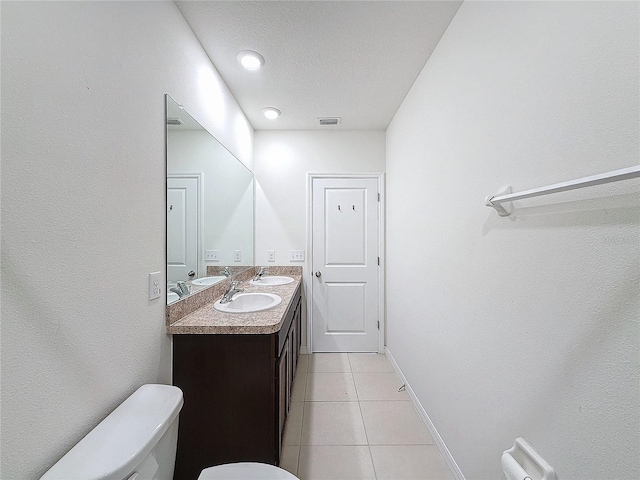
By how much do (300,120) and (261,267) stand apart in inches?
63.7

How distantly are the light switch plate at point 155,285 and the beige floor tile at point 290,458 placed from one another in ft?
3.97

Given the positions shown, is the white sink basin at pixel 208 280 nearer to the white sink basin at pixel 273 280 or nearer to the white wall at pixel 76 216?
the white wall at pixel 76 216

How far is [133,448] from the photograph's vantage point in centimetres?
70

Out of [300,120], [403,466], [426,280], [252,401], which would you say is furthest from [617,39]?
[300,120]

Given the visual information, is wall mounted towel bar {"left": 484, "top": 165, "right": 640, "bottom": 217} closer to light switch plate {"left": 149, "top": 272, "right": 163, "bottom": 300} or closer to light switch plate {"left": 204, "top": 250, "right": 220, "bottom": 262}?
light switch plate {"left": 149, "top": 272, "right": 163, "bottom": 300}

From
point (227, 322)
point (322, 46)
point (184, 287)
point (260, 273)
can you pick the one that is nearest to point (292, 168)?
point (260, 273)

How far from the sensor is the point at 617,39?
24.3 inches

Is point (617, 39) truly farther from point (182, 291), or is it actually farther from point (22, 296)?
point (182, 291)

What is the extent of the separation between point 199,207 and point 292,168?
1411mm

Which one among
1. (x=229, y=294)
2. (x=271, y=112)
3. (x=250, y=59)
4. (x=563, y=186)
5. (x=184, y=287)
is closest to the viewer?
(x=563, y=186)

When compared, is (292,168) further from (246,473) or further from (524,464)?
(524,464)

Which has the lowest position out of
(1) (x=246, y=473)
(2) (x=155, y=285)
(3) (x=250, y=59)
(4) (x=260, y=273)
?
(1) (x=246, y=473)

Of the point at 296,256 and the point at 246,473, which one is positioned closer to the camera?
the point at 246,473

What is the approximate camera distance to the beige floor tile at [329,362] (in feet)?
8.20
